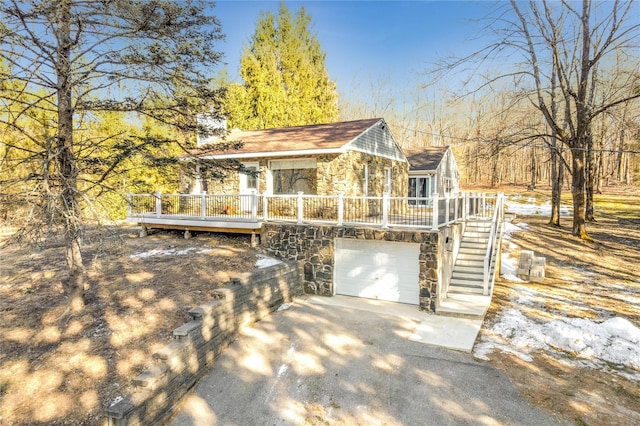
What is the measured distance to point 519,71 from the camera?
46.8 ft

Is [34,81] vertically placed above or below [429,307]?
above

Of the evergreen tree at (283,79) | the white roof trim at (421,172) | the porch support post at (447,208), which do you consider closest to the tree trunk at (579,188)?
the white roof trim at (421,172)

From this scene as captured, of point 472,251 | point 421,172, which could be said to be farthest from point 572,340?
point 421,172

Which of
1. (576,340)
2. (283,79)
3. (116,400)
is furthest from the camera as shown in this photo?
(283,79)

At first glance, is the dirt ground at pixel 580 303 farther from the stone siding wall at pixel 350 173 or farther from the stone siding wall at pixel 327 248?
the stone siding wall at pixel 350 173

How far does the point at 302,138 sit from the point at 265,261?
5705 mm

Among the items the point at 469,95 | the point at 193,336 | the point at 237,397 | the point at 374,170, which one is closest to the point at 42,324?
the point at 193,336

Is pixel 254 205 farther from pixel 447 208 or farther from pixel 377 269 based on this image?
pixel 447 208

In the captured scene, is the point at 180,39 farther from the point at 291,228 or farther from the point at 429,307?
the point at 429,307

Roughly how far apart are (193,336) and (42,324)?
2.80 meters

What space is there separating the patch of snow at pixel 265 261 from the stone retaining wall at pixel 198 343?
0.64 metres

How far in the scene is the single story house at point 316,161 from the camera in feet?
40.3

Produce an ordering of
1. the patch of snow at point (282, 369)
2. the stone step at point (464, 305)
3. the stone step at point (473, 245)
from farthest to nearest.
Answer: the stone step at point (473, 245) < the stone step at point (464, 305) < the patch of snow at point (282, 369)

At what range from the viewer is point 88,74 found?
20.2ft
